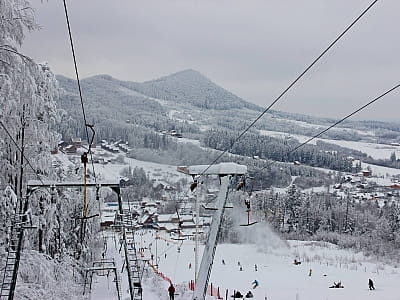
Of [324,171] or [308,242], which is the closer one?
[308,242]

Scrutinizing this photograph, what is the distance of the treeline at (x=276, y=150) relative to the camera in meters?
120

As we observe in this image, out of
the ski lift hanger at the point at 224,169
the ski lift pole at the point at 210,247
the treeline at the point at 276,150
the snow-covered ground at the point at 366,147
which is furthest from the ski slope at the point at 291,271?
the snow-covered ground at the point at 366,147

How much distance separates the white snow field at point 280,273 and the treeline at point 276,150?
43188mm

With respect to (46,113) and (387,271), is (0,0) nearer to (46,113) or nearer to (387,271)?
(46,113)

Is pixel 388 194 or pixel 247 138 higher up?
pixel 247 138

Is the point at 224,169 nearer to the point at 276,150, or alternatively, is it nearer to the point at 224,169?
the point at 224,169

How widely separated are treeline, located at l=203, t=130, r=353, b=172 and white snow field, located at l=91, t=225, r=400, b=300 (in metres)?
43.2

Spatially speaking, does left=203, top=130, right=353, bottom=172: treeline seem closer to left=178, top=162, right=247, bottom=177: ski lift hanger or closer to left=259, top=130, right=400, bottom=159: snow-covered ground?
left=259, top=130, right=400, bottom=159: snow-covered ground

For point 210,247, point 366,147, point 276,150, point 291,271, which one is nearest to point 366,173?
point 276,150

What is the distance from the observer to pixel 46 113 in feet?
50.9

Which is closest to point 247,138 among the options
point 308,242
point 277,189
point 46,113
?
point 277,189

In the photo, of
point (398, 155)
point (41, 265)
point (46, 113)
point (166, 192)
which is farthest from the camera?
point (398, 155)

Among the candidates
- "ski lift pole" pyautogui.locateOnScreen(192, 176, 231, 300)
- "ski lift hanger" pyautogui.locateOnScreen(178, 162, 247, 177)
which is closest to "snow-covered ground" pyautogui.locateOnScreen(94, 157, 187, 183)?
"ski lift hanger" pyautogui.locateOnScreen(178, 162, 247, 177)

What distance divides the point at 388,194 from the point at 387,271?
71697mm
